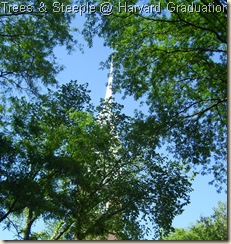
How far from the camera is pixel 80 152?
10695 millimetres

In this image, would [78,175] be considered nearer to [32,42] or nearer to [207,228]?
[32,42]

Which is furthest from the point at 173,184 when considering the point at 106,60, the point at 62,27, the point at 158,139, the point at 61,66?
the point at 62,27

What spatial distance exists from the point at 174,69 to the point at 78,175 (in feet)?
15.2

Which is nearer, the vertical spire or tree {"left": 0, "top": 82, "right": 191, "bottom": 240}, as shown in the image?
tree {"left": 0, "top": 82, "right": 191, "bottom": 240}

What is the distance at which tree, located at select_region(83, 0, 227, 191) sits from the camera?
377 inches

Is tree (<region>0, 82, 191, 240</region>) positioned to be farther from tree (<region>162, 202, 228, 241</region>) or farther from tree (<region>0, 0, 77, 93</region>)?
tree (<region>162, 202, 228, 241</region>)

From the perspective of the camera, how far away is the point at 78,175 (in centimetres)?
984

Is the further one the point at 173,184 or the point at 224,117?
the point at 173,184

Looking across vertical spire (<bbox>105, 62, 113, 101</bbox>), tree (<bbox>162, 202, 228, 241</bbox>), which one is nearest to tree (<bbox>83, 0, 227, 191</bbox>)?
vertical spire (<bbox>105, 62, 113, 101</bbox>)

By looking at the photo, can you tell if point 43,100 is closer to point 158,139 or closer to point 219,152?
point 158,139

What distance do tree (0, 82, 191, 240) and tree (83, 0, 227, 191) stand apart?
1.41 metres

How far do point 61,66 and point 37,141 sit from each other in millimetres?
2450

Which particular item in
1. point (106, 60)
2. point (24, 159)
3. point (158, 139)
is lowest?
point (24, 159)

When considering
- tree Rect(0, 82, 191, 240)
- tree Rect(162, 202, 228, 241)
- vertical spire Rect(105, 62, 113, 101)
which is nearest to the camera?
tree Rect(0, 82, 191, 240)
